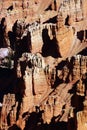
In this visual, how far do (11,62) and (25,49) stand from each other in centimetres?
513

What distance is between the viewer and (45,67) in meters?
82.9

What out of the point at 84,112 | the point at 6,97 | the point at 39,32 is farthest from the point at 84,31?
the point at 84,112

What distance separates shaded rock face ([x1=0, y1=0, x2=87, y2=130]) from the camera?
2893 inches

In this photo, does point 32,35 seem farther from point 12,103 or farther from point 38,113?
point 38,113

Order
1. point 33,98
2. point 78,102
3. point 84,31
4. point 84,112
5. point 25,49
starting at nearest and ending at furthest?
point 84,112
point 78,102
point 33,98
point 84,31
point 25,49

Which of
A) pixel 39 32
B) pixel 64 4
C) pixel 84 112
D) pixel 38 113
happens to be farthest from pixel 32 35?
pixel 84 112

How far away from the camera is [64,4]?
95.7 meters

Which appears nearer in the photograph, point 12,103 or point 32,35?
point 12,103

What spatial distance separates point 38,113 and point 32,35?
17137 millimetres

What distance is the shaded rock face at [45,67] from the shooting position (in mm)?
73475

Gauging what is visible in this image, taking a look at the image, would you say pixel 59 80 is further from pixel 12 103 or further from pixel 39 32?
pixel 39 32

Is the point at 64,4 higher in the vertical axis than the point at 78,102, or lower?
higher

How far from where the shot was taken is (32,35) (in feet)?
295

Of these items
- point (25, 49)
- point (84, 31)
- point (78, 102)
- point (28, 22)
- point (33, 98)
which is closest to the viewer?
point (78, 102)
